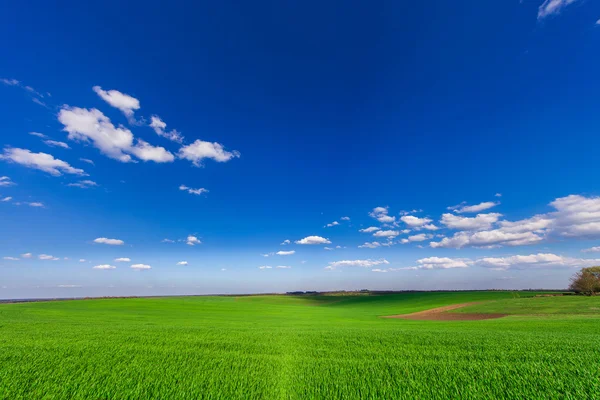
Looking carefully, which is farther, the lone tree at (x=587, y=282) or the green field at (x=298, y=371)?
the lone tree at (x=587, y=282)

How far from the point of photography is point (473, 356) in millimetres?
9031

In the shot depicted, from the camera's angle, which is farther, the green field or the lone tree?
the lone tree

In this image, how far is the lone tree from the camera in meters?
58.5

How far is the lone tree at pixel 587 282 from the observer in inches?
2304

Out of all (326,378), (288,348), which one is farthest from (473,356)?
(288,348)

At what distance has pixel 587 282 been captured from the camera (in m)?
59.8

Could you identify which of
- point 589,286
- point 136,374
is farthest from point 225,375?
point 589,286

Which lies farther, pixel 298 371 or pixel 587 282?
pixel 587 282

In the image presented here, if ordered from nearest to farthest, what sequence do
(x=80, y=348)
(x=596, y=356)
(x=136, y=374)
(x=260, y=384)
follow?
(x=260, y=384), (x=136, y=374), (x=596, y=356), (x=80, y=348)

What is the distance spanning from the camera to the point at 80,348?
32.2ft

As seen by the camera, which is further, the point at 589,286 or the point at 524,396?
the point at 589,286

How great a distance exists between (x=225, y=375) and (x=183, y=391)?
1.12 meters

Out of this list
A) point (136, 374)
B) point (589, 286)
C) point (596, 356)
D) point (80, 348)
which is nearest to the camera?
point (136, 374)

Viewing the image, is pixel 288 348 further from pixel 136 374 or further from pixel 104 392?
pixel 104 392
